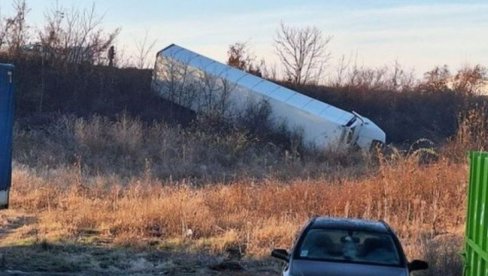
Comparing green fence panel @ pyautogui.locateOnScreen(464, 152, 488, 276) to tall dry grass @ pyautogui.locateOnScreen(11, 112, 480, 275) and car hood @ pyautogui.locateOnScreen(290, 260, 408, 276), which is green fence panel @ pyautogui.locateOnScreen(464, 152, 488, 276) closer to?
car hood @ pyautogui.locateOnScreen(290, 260, 408, 276)

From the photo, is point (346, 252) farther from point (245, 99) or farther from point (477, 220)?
point (245, 99)

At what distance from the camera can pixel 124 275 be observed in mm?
12297

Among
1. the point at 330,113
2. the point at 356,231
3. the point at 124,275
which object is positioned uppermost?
the point at 330,113

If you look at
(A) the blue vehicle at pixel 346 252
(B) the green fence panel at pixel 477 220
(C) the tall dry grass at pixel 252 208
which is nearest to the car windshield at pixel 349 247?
(A) the blue vehicle at pixel 346 252

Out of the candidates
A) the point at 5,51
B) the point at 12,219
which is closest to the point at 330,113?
the point at 5,51

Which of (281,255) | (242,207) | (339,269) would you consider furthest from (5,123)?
(339,269)

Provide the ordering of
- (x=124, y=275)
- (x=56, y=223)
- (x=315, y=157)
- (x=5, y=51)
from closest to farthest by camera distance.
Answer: (x=124, y=275) < (x=56, y=223) < (x=315, y=157) < (x=5, y=51)

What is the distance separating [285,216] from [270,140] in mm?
20572

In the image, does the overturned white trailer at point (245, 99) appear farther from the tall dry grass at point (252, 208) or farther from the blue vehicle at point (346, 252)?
the blue vehicle at point (346, 252)

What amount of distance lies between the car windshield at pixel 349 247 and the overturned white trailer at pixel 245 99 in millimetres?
24643

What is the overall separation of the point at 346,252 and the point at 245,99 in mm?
28788

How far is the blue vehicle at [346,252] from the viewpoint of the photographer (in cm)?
840

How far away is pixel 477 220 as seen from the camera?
8.52 meters

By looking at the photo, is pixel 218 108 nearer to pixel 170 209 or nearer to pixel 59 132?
pixel 59 132
